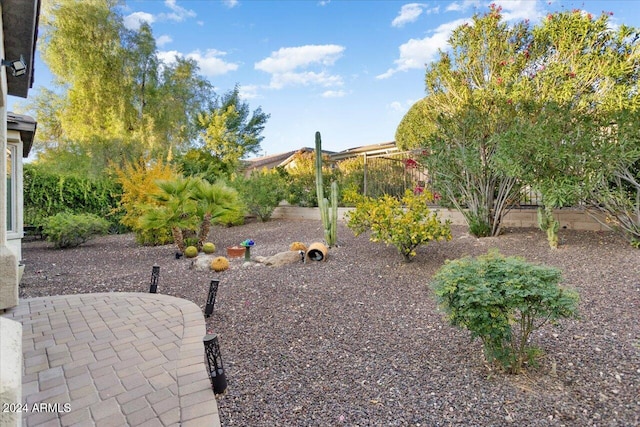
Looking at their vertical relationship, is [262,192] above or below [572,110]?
below

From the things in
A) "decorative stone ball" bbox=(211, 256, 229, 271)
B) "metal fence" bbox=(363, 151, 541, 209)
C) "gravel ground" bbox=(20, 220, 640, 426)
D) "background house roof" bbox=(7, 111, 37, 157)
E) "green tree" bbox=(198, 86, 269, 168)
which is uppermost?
"green tree" bbox=(198, 86, 269, 168)

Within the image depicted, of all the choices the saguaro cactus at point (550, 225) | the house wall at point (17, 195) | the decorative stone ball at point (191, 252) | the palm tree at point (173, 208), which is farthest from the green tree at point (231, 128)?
the saguaro cactus at point (550, 225)

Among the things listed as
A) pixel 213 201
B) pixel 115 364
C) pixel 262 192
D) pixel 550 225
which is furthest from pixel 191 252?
pixel 550 225

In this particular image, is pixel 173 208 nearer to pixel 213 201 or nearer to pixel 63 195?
pixel 213 201

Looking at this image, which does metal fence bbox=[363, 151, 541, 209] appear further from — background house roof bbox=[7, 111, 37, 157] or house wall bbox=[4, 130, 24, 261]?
house wall bbox=[4, 130, 24, 261]

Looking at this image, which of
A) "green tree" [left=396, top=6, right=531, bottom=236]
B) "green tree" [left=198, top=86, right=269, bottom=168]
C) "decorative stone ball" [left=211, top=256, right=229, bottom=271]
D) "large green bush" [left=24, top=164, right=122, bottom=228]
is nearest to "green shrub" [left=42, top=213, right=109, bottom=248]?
"large green bush" [left=24, top=164, right=122, bottom=228]

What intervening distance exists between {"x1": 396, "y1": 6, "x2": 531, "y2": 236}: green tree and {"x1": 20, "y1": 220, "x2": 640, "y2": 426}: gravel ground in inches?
41.4

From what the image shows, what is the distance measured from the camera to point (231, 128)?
2162 centimetres

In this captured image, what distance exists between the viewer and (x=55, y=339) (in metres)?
3.55

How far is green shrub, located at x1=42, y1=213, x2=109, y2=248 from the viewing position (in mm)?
9625

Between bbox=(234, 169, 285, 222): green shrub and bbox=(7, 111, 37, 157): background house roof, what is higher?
bbox=(7, 111, 37, 157): background house roof

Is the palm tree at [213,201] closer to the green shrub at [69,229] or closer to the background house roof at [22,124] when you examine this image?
the background house roof at [22,124]

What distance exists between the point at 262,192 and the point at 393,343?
10423mm

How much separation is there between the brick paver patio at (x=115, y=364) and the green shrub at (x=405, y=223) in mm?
3212
